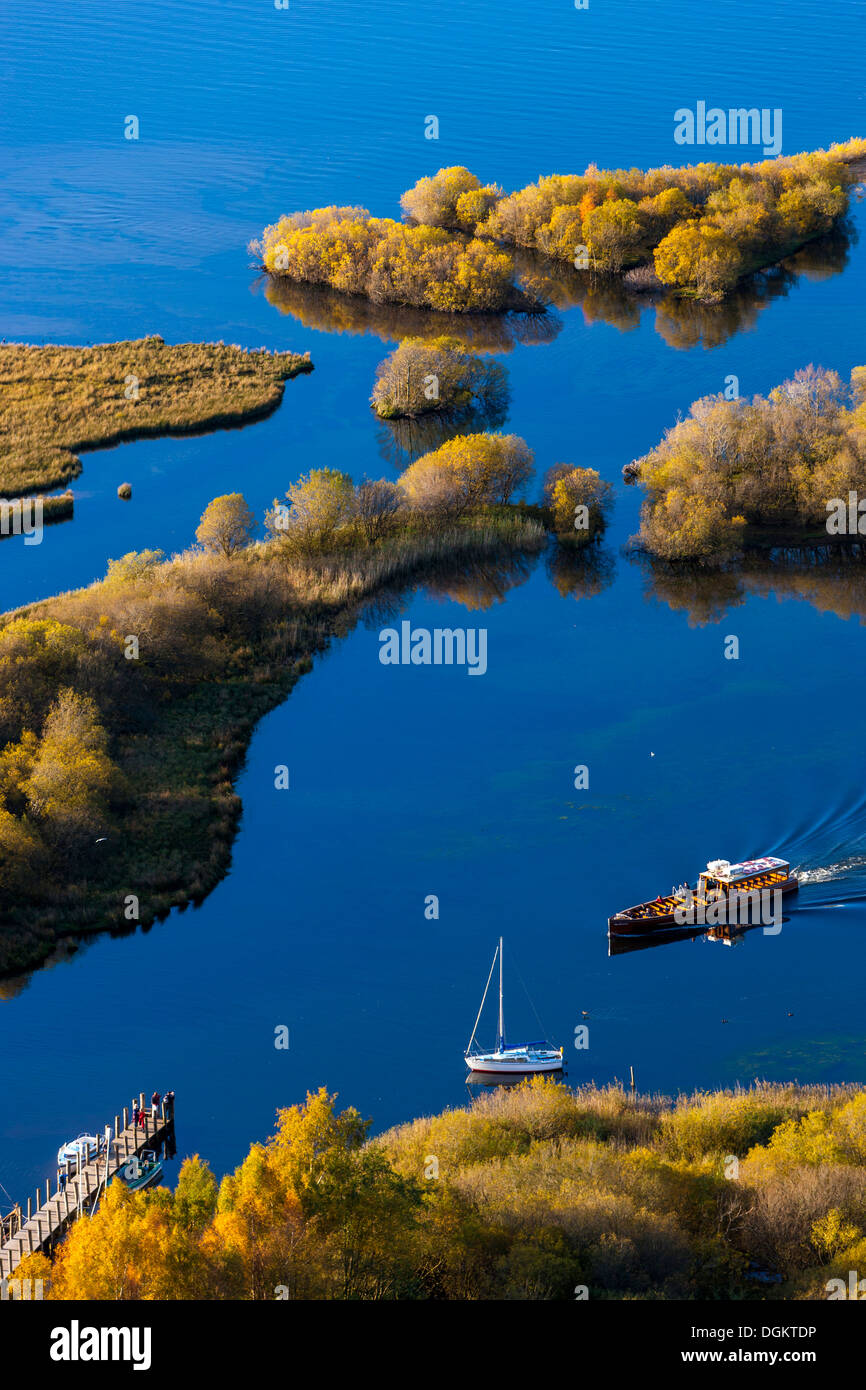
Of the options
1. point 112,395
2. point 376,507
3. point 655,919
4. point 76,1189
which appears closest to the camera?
point 76,1189

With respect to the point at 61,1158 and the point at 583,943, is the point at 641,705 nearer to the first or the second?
the point at 583,943

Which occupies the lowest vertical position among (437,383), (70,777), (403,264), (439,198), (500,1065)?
(500,1065)

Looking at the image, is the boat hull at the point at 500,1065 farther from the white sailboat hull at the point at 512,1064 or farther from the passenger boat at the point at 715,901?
the passenger boat at the point at 715,901

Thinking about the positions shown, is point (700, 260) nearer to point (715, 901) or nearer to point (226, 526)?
point (226, 526)

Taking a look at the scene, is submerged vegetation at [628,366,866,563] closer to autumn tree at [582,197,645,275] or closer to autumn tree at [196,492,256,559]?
autumn tree at [196,492,256,559]

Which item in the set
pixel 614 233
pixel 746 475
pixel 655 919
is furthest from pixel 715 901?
pixel 614 233

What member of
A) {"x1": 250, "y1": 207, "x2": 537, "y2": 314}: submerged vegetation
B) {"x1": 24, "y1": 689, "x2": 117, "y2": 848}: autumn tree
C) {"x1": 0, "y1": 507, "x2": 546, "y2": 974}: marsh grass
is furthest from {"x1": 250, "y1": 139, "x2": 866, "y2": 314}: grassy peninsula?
{"x1": 24, "y1": 689, "x2": 117, "y2": 848}: autumn tree
